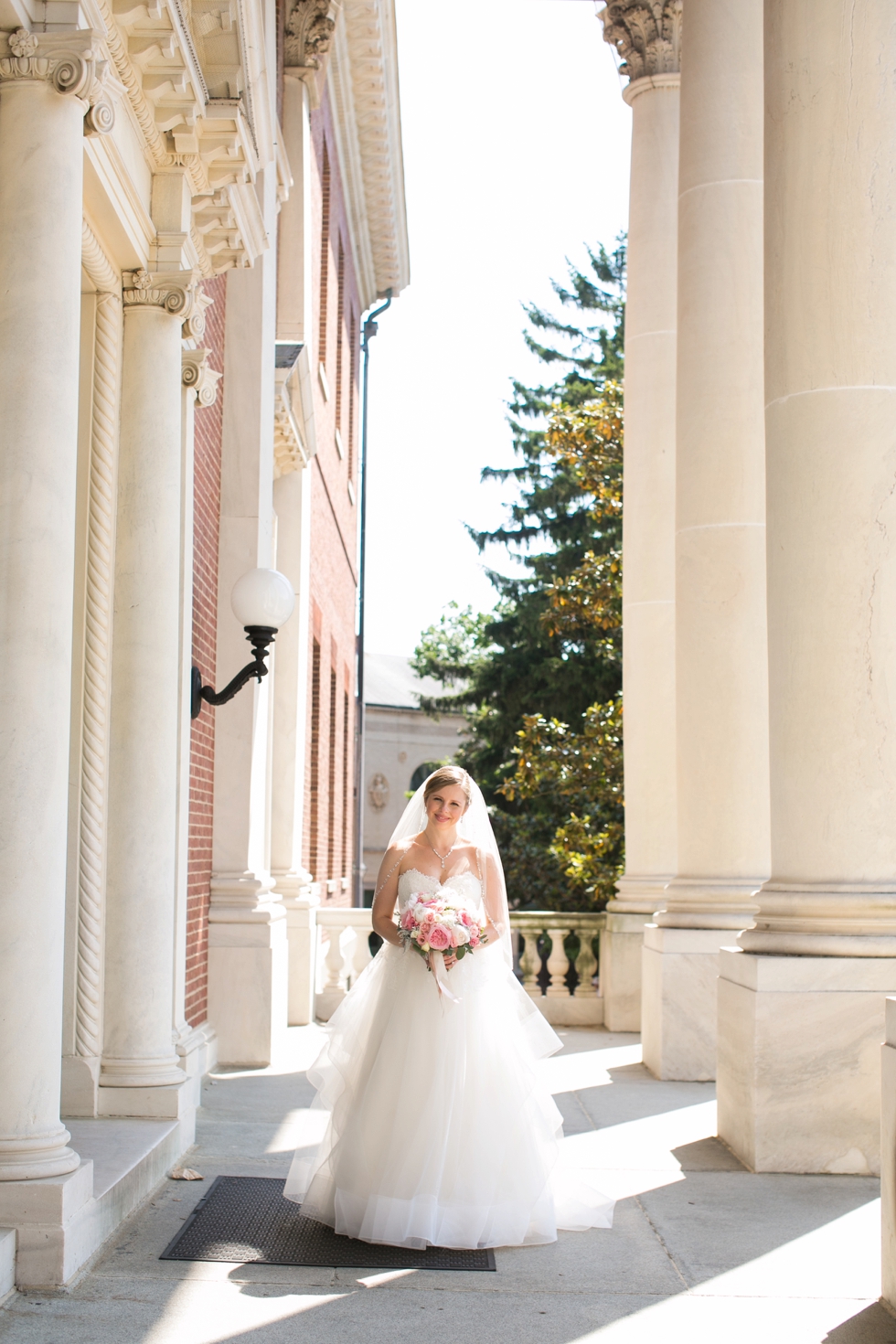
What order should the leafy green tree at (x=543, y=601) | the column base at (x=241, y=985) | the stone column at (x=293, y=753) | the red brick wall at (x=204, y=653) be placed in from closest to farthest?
the red brick wall at (x=204, y=653)
the column base at (x=241, y=985)
the stone column at (x=293, y=753)
the leafy green tree at (x=543, y=601)

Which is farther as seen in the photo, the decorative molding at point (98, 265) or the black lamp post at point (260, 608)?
the black lamp post at point (260, 608)

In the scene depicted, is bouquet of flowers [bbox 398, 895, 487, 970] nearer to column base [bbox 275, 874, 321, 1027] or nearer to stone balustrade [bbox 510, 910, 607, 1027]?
column base [bbox 275, 874, 321, 1027]

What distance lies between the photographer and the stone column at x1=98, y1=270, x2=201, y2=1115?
24.0ft

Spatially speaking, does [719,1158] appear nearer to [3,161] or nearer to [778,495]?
[778,495]

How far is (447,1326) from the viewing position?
4.93 meters

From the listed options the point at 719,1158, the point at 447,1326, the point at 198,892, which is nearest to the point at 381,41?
the point at 198,892

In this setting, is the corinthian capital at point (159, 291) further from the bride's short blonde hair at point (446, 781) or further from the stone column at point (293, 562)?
the stone column at point (293, 562)

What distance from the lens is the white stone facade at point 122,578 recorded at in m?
5.22

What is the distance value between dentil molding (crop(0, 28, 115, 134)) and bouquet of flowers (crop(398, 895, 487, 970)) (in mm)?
4084

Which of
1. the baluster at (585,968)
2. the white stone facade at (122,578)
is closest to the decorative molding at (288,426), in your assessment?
the white stone facade at (122,578)

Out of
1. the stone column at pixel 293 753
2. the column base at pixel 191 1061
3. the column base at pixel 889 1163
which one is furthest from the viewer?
the stone column at pixel 293 753

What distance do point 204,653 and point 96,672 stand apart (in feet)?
10.8

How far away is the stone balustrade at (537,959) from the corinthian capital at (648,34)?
32.2ft

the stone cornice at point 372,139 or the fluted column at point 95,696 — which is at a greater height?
the stone cornice at point 372,139
